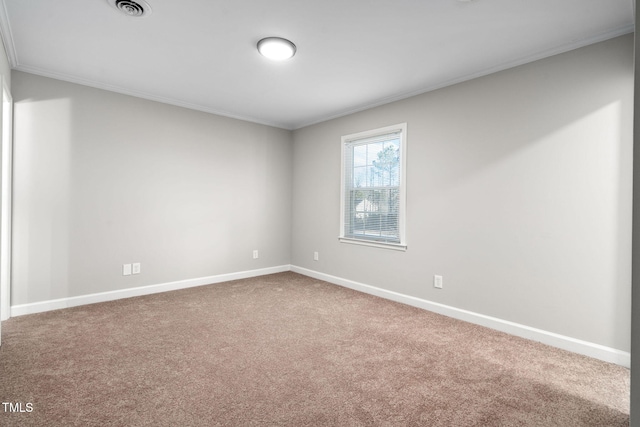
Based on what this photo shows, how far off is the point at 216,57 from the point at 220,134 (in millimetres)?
1821

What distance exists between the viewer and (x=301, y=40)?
8.70ft

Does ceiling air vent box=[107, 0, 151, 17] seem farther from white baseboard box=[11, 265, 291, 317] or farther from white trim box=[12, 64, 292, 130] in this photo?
white baseboard box=[11, 265, 291, 317]

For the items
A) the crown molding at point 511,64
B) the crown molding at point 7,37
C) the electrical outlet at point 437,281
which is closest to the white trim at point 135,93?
the crown molding at point 7,37

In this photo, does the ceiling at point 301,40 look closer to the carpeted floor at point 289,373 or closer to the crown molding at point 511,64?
the crown molding at point 511,64

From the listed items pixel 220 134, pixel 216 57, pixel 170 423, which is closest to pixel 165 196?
pixel 220 134

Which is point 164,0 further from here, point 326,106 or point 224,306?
point 224,306

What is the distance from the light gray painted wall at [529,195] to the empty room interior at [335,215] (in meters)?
0.02

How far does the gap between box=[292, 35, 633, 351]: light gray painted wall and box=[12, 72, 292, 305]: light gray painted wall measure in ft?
7.09

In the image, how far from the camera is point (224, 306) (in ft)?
11.9

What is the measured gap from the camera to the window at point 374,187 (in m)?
3.96


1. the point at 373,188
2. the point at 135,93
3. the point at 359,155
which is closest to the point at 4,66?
the point at 135,93

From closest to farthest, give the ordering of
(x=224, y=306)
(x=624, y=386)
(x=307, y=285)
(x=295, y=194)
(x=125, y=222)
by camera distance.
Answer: (x=624, y=386), (x=224, y=306), (x=125, y=222), (x=307, y=285), (x=295, y=194)

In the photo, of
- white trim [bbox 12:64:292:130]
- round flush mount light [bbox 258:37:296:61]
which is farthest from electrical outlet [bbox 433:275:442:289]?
white trim [bbox 12:64:292:130]

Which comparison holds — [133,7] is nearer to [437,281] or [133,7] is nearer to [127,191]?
[127,191]
